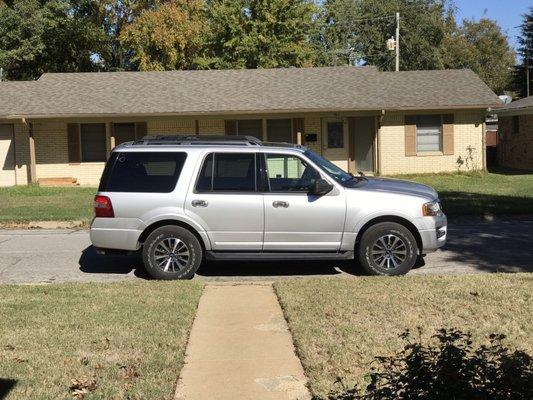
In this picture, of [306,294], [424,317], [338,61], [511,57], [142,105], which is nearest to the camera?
[424,317]

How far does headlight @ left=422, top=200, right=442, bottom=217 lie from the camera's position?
920cm

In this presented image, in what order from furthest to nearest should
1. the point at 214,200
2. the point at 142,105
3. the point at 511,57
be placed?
1. the point at 511,57
2. the point at 142,105
3. the point at 214,200

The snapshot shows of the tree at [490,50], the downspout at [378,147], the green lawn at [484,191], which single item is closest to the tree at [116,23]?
the downspout at [378,147]

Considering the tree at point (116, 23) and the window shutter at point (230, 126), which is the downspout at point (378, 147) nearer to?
the window shutter at point (230, 126)

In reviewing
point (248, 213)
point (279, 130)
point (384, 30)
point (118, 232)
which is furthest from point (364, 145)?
point (384, 30)

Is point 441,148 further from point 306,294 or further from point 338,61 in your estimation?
point 338,61

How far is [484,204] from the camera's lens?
16234 millimetres

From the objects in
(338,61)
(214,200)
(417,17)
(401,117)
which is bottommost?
(214,200)

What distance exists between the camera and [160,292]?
8.06 meters

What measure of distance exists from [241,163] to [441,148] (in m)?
17.3

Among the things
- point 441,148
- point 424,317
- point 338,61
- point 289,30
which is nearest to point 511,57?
point 338,61

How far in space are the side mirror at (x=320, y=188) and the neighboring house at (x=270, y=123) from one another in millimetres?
15167

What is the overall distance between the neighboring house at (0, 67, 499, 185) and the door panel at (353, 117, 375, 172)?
0.04 metres

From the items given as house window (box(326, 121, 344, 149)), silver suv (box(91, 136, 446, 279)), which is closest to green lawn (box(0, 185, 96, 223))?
silver suv (box(91, 136, 446, 279))
